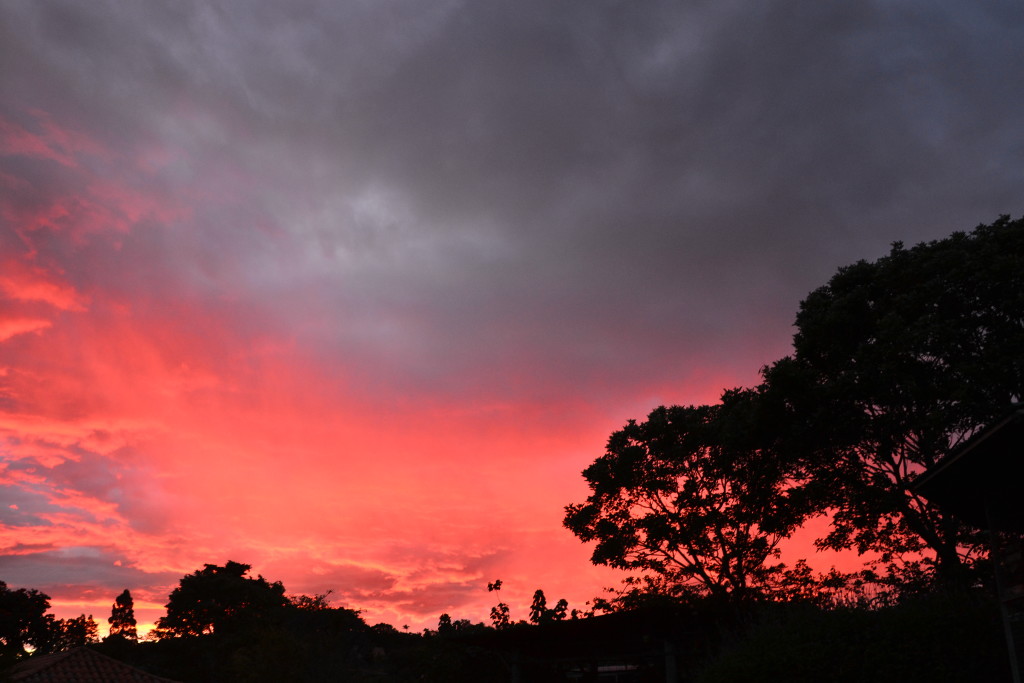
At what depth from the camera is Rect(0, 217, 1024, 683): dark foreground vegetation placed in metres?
15.4

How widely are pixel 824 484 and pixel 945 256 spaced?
26.3 ft

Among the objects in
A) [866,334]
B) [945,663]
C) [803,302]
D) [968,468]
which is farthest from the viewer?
[803,302]

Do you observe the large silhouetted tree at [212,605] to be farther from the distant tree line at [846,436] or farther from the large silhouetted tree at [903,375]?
the large silhouetted tree at [903,375]

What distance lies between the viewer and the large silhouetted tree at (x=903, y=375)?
65.1ft

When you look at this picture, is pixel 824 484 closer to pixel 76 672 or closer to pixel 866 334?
pixel 866 334

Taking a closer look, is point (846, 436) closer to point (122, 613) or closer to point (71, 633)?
point (71, 633)

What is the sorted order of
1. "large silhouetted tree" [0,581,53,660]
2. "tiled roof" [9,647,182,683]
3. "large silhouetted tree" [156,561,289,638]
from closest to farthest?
"tiled roof" [9,647,182,683], "large silhouetted tree" [0,581,53,660], "large silhouetted tree" [156,561,289,638]

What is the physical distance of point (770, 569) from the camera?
28.6m

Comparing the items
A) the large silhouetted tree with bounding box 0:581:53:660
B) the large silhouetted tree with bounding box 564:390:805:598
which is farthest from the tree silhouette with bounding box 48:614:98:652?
the large silhouetted tree with bounding box 564:390:805:598

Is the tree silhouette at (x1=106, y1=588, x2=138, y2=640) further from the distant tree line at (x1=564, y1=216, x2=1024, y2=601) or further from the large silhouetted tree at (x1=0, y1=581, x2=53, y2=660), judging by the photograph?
the distant tree line at (x1=564, y1=216, x2=1024, y2=601)

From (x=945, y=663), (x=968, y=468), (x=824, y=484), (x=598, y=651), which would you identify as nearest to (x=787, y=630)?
(x=945, y=663)

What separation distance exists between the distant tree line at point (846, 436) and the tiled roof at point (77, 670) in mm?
22503

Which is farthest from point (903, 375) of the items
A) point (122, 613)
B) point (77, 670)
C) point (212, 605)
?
point (122, 613)

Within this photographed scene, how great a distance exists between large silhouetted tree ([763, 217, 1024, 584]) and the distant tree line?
4 centimetres
